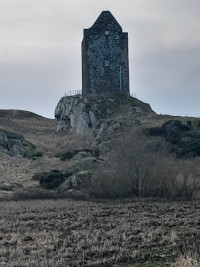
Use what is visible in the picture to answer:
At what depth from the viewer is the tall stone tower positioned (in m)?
67.3

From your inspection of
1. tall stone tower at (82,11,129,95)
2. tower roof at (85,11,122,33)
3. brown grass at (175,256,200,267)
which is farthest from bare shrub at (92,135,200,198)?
tower roof at (85,11,122,33)

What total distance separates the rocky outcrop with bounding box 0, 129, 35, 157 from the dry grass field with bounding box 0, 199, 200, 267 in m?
33.7

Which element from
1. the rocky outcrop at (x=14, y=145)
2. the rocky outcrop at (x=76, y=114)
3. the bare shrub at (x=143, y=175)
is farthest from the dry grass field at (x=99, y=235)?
the rocky outcrop at (x=14, y=145)

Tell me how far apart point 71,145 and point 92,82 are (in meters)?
8.92

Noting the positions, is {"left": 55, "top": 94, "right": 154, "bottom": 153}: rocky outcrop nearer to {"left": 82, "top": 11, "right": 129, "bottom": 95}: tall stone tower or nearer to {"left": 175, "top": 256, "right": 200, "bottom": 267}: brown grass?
{"left": 82, "top": 11, "right": 129, "bottom": 95}: tall stone tower

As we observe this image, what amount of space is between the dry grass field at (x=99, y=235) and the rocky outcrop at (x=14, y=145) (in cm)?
3370

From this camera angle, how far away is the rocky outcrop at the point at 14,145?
66.1m

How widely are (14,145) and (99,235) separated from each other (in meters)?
49.0

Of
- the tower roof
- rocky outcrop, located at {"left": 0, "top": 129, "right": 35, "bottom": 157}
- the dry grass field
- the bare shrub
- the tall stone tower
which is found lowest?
the dry grass field

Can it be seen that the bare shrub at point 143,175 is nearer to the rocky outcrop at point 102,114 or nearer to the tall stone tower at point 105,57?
the rocky outcrop at point 102,114

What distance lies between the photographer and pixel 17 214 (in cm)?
2930

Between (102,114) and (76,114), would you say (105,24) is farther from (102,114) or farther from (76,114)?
(102,114)

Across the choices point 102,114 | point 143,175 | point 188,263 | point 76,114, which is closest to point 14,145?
point 76,114

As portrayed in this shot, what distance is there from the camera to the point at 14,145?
221 feet
